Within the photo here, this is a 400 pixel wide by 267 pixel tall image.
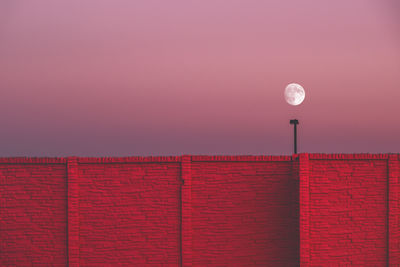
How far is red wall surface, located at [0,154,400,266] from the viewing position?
35.5 ft

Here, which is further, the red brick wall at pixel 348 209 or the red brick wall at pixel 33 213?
the red brick wall at pixel 33 213

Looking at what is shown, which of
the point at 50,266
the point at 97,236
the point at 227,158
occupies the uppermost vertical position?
the point at 227,158

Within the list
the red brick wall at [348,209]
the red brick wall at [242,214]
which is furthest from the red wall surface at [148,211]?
the red brick wall at [348,209]

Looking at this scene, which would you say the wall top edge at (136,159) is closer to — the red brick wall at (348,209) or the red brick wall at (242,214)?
the red brick wall at (242,214)

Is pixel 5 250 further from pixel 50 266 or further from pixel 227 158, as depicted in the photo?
pixel 227 158

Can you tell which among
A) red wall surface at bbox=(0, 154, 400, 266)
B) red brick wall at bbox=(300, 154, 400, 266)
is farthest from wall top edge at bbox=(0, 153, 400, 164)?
red brick wall at bbox=(300, 154, 400, 266)

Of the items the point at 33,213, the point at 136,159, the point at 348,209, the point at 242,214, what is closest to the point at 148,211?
the point at 136,159

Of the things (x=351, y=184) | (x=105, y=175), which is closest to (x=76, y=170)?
(x=105, y=175)

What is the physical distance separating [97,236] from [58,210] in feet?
4.45

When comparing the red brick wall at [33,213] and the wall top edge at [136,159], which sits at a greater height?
the wall top edge at [136,159]

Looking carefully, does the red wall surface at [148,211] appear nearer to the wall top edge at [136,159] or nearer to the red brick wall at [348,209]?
the wall top edge at [136,159]

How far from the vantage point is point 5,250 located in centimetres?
1084

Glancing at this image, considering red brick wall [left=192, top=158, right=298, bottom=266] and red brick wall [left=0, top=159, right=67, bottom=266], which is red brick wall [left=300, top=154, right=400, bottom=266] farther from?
red brick wall [left=0, top=159, right=67, bottom=266]

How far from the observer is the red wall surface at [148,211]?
10.8 meters
